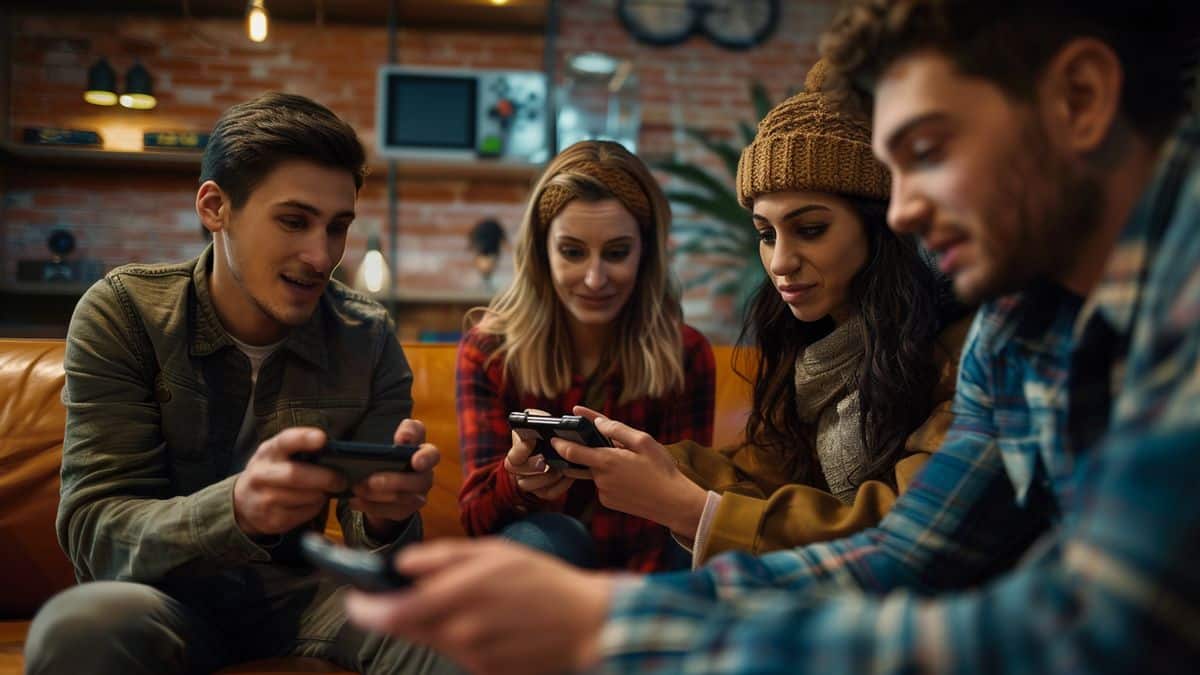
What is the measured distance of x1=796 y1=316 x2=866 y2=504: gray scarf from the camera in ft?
5.15

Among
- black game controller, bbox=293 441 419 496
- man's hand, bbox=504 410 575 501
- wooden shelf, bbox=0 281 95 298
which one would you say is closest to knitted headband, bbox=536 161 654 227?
man's hand, bbox=504 410 575 501

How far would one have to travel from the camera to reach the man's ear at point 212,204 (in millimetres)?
1789

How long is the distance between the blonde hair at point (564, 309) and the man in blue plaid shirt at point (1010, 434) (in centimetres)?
99

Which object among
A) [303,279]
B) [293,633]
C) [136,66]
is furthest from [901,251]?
[136,66]

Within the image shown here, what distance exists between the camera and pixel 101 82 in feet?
16.5

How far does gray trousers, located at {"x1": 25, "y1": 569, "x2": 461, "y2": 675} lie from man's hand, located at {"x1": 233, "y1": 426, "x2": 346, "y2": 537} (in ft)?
0.63

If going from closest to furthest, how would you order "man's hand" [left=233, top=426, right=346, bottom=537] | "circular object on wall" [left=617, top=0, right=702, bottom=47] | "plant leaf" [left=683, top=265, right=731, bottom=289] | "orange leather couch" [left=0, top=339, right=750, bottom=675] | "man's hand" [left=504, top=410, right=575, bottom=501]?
"man's hand" [left=233, top=426, right=346, bottom=537]
"man's hand" [left=504, top=410, right=575, bottom=501]
"orange leather couch" [left=0, top=339, right=750, bottom=675]
"plant leaf" [left=683, top=265, right=731, bottom=289]
"circular object on wall" [left=617, top=0, right=702, bottom=47]

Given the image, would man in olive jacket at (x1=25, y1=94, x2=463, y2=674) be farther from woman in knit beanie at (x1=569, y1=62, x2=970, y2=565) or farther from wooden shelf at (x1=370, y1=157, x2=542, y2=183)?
wooden shelf at (x1=370, y1=157, x2=542, y2=183)

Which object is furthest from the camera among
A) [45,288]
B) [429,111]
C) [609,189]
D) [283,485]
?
[429,111]

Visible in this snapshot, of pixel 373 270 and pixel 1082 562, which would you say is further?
pixel 373 270

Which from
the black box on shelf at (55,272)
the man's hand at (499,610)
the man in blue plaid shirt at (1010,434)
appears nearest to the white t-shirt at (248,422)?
the man in blue plaid shirt at (1010,434)

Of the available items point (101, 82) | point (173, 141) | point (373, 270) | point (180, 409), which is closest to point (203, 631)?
point (180, 409)

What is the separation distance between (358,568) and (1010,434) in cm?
→ 67

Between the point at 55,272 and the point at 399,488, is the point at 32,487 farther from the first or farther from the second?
the point at 55,272
